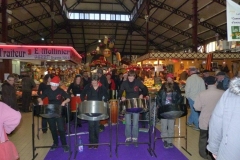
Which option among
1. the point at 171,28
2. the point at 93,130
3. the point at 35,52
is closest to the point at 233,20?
the point at 93,130

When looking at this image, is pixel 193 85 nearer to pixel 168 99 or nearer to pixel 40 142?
pixel 168 99

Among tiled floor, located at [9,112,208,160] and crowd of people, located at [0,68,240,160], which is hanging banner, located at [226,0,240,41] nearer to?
crowd of people, located at [0,68,240,160]

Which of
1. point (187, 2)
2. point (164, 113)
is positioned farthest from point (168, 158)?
point (187, 2)

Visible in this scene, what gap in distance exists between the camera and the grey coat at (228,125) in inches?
67.7

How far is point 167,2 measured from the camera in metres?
15.4

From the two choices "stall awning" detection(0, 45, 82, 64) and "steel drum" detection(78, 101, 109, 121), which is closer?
"steel drum" detection(78, 101, 109, 121)

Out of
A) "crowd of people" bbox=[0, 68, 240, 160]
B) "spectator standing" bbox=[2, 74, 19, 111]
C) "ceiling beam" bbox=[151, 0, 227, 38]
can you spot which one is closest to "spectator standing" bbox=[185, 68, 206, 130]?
"crowd of people" bbox=[0, 68, 240, 160]

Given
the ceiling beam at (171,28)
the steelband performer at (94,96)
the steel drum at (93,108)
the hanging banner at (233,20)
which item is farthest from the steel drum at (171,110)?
the ceiling beam at (171,28)

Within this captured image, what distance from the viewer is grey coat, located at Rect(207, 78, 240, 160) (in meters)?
1.72

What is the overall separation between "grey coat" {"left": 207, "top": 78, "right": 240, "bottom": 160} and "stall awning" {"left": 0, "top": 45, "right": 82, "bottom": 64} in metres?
7.56

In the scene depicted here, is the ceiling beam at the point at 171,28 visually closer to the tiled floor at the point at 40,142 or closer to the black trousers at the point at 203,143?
the tiled floor at the point at 40,142

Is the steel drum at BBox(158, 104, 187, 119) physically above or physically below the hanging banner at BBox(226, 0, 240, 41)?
below

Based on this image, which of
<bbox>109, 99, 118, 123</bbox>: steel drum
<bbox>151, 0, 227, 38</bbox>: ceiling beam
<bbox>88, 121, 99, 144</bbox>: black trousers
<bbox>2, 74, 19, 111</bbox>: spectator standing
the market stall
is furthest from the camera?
<bbox>151, 0, 227, 38</bbox>: ceiling beam

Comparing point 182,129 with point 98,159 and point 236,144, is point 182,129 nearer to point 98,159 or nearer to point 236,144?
point 98,159
